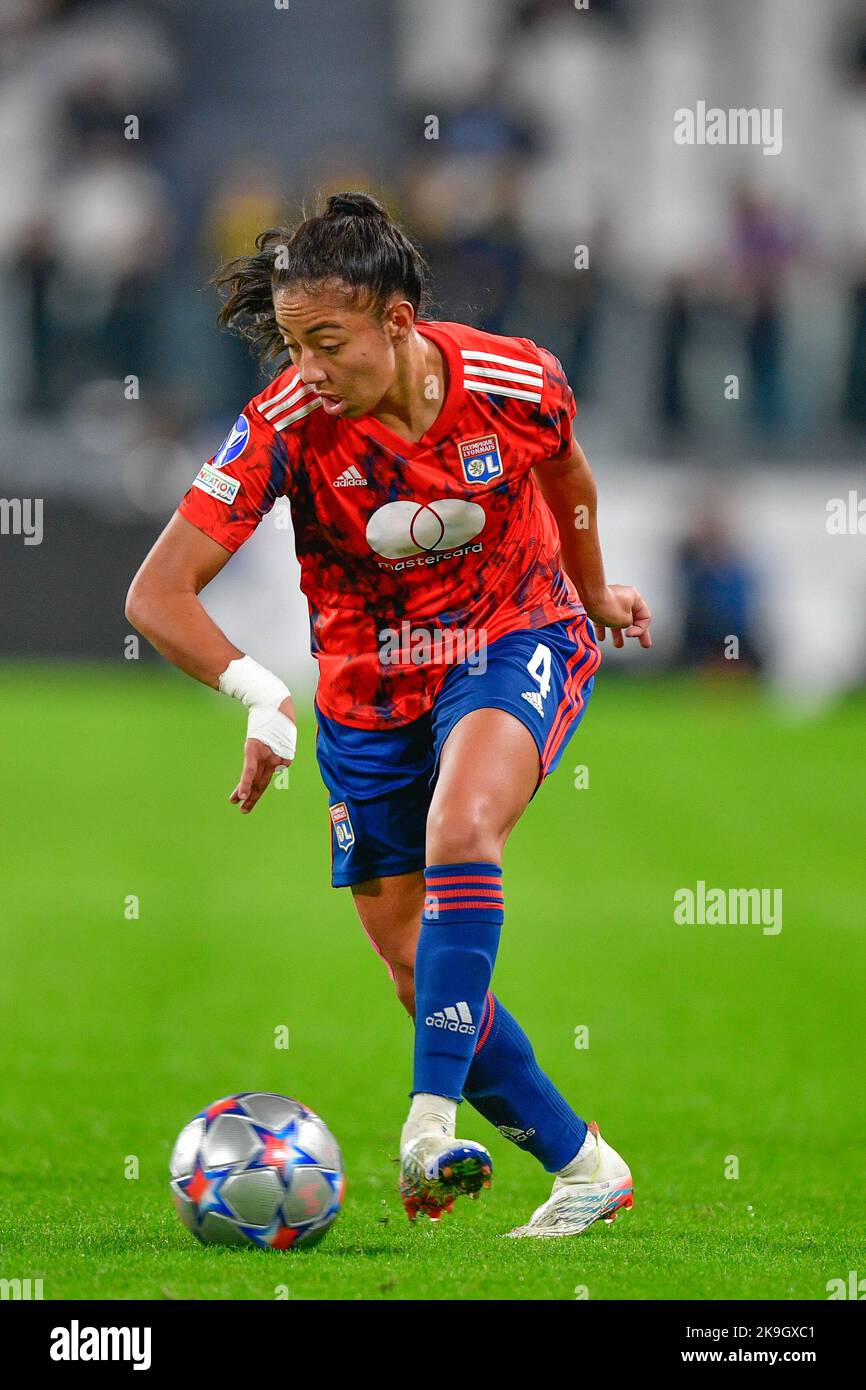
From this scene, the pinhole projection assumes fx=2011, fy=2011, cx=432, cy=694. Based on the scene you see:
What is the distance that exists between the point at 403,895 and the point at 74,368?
49.3ft

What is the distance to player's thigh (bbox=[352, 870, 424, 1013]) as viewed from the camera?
5.05 metres

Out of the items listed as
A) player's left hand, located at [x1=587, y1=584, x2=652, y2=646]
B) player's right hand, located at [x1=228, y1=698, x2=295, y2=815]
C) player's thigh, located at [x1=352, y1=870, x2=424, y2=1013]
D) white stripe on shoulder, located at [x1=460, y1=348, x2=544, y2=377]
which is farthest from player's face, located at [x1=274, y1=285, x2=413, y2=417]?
player's thigh, located at [x1=352, y1=870, x2=424, y2=1013]

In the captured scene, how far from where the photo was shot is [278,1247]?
14.8 ft

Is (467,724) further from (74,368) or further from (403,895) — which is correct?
(74,368)

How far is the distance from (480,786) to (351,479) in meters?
0.82

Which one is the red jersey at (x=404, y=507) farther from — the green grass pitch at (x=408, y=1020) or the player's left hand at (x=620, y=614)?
the green grass pitch at (x=408, y=1020)

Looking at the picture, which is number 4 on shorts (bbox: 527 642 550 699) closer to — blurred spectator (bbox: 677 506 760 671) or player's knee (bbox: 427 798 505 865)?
player's knee (bbox: 427 798 505 865)

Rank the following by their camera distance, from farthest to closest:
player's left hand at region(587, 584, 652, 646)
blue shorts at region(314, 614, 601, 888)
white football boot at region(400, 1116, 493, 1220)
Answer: player's left hand at region(587, 584, 652, 646) → blue shorts at region(314, 614, 601, 888) → white football boot at region(400, 1116, 493, 1220)

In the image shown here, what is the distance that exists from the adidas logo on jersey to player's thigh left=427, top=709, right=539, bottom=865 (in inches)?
24.1

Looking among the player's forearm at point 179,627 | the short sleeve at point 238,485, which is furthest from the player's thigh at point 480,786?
the short sleeve at point 238,485

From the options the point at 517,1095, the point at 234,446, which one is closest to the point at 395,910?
the point at 517,1095

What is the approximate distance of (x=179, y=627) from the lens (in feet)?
15.1

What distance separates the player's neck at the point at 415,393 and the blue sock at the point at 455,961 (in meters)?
1.08
